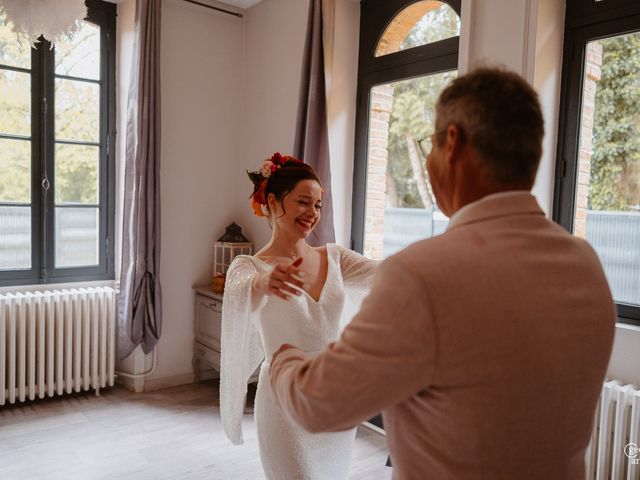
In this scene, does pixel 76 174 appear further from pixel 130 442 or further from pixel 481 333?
pixel 481 333

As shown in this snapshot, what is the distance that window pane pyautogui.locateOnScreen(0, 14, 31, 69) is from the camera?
144 inches

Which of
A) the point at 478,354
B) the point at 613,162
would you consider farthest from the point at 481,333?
the point at 613,162

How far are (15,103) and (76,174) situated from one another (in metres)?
0.59

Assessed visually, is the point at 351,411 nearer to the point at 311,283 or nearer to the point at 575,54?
the point at 311,283

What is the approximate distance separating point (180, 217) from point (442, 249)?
11.8 ft

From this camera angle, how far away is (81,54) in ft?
13.0

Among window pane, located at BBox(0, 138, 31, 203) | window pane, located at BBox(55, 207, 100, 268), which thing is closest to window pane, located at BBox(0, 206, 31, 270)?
window pane, located at BBox(0, 138, 31, 203)

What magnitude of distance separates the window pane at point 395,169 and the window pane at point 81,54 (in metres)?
2.02

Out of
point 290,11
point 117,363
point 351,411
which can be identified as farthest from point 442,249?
point 117,363

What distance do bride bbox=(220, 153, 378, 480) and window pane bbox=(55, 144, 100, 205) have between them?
236 cm

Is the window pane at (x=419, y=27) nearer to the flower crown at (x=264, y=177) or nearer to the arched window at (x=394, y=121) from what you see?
the arched window at (x=394, y=121)

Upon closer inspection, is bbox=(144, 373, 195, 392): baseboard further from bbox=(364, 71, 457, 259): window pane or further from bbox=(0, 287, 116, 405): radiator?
bbox=(364, 71, 457, 259): window pane

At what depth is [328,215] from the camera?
3389mm

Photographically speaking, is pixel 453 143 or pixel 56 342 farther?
pixel 56 342
